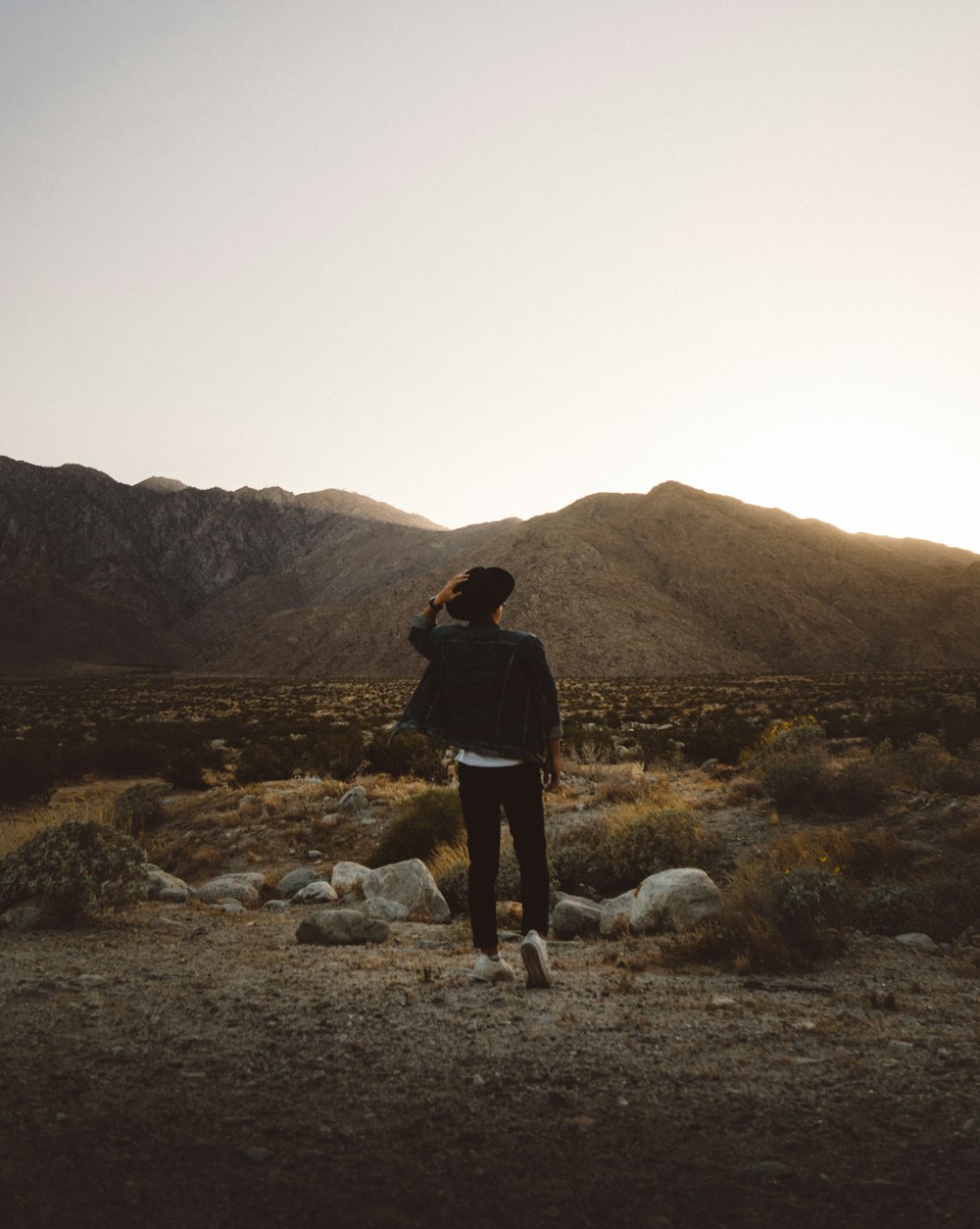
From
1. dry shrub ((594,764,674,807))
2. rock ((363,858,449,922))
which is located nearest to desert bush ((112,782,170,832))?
rock ((363,858,449,922))

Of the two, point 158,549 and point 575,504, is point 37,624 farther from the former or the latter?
point 575,504

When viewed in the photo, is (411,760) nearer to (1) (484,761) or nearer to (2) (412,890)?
(2) (412,890)

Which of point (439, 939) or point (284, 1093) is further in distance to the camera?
point (439, 939)

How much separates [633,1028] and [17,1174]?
256 centimetres

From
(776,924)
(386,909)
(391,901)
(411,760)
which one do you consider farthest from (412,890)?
(411,760)

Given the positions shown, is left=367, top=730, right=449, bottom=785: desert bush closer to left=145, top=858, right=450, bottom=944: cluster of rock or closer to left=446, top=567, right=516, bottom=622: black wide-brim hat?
left=145, top=858, right=450, bottom=944: cluster of rock

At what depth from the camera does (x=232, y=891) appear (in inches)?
324

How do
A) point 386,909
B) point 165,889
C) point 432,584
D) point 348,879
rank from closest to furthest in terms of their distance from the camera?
point 386,909, point 165,889, point 348,879, point 432,584

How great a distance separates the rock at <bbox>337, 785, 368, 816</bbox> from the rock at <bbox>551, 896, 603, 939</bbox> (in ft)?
20.5

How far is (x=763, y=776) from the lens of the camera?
1080cm

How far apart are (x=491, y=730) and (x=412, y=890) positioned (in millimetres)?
3615

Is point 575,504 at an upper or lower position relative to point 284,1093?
upper

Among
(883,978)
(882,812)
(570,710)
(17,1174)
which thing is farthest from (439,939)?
(570,710)

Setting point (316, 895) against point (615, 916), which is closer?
point (615, 916)
